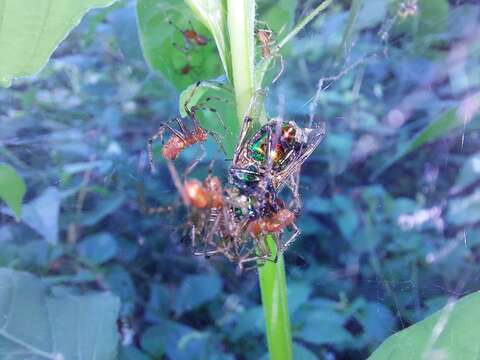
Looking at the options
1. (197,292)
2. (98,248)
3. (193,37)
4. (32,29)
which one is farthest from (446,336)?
(98,248)

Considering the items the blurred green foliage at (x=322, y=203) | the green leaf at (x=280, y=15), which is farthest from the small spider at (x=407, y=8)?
the green leaf at (x=280, y=15)

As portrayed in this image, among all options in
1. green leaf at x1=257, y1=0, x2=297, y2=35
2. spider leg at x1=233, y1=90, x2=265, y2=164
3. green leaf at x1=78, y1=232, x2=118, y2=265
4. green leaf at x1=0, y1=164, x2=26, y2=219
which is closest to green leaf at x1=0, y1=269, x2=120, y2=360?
green leaf at x1=0, y1=164, x2=26, y2=219

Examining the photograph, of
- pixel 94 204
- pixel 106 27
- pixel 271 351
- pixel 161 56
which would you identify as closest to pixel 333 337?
pixel 271 351

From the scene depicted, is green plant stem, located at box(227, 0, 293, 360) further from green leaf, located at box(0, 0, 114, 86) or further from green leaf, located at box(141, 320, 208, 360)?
green leaf, located at box(141, 320, 208, 360)

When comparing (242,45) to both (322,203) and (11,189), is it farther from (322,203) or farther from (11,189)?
(322,203)

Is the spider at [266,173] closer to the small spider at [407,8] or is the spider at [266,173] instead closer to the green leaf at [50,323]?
the green leaf at [50,323]
